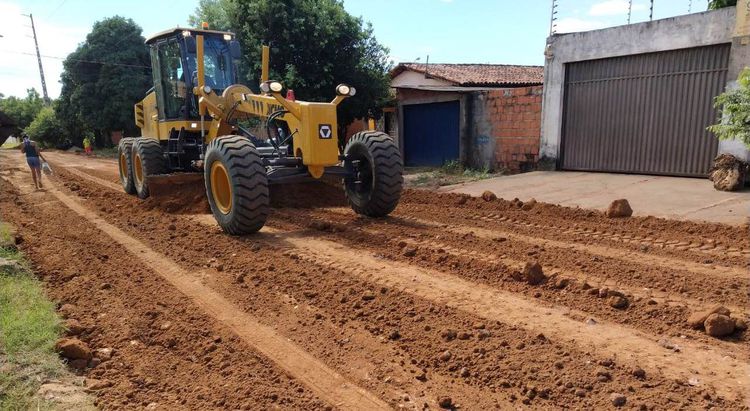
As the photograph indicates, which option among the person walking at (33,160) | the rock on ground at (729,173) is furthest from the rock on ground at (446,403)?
the person walking at (33,160)

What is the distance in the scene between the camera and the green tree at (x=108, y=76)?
31.0 meters

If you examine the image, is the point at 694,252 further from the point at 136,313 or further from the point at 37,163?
the point at 37,163

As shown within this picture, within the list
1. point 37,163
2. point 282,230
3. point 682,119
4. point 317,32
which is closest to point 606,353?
point 282,230

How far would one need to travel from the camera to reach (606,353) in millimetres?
3279

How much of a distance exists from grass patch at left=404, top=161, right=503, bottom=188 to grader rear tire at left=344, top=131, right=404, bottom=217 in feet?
17.4

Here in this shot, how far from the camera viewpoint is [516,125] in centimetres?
1420

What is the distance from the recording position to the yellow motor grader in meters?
6.80

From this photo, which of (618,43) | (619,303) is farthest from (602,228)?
(618,43)

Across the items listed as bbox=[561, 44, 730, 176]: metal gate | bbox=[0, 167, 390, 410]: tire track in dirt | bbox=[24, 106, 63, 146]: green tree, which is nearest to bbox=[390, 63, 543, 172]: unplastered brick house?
bbox=[561, 44, 730, 176]: metal gate

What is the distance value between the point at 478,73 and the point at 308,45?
36.1ft

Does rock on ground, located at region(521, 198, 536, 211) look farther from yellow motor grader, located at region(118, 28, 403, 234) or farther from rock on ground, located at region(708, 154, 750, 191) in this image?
rock on ground, located at region(708, 154, 750, 191)

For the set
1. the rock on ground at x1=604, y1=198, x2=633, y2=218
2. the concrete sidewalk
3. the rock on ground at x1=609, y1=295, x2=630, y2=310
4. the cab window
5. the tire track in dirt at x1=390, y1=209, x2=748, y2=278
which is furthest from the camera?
the cab window

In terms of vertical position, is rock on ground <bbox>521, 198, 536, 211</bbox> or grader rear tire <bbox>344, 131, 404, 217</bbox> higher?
grader rear tire <bbox>344, 131, 404, 217</bbox>

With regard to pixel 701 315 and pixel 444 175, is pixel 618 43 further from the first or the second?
pixel 701 315
